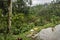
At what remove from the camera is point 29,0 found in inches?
663

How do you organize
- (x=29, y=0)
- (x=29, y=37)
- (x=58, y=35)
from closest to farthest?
1. (x=58, y=35)
2. (x=29, y=37)
3. (x=29, y=0)

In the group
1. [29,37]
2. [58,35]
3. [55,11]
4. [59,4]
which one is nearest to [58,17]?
[55,11]

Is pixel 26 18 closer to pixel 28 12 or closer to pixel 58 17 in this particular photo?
pixel 28 12

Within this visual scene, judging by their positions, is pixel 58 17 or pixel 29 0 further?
pixel 29 0

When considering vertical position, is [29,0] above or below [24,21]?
above

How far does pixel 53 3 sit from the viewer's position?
1572cm

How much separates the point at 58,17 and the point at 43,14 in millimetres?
1448

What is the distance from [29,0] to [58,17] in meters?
4.40

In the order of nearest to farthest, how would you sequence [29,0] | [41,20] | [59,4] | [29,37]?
[29,37], [41,20], [59,4], [29,0]

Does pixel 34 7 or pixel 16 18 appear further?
pixel 34 7

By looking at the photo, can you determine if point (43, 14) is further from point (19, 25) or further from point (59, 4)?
point (19, 25)

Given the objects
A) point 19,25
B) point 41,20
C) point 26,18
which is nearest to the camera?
point 19,25

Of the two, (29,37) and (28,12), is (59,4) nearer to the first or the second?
(28,12)

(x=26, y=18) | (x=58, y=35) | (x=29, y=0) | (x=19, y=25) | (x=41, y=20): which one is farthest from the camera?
(x=29, y=0)
